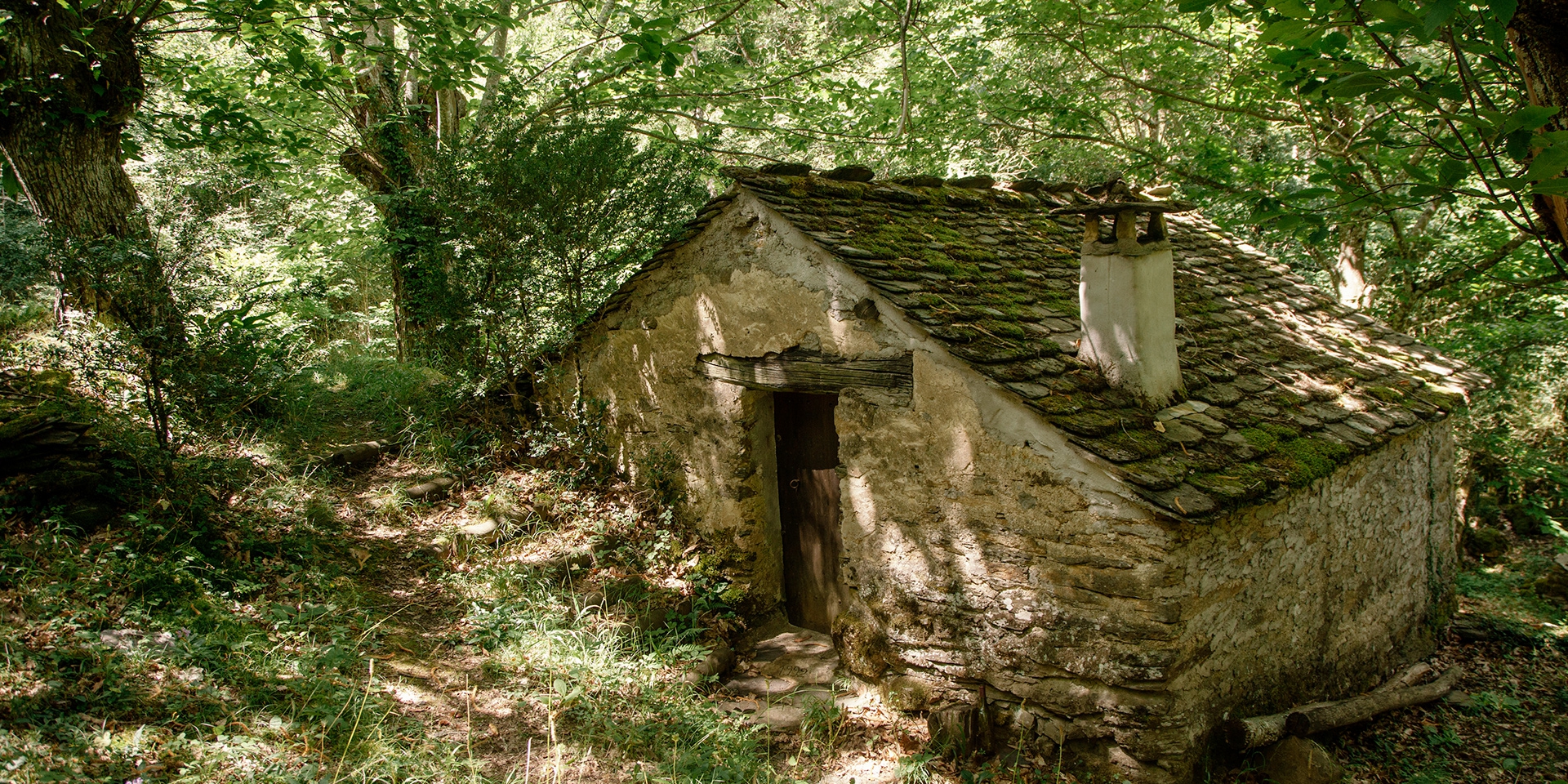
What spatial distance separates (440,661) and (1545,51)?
A: 529 cm

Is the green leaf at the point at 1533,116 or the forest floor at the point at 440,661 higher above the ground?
the green leaf at the point at 1533,116

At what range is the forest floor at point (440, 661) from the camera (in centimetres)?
354

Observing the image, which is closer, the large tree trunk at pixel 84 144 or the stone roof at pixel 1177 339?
the stone roof at pixel 1177 339

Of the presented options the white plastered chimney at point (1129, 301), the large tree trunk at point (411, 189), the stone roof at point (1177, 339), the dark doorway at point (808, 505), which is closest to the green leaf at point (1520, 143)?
the stone roof at point (1177, 339)

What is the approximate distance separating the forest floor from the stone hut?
47cm

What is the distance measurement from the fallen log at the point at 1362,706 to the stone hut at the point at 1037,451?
6.5 inches

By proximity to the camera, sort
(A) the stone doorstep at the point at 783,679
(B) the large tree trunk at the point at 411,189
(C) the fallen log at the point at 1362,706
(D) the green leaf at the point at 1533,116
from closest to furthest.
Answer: (D) the green leaf at the point at 1533,116
(C) the fallen log at the point at 1362,706
(A) the stone doorstep at the point at 783,679
(B) the large tree trunk at the point at 411,189

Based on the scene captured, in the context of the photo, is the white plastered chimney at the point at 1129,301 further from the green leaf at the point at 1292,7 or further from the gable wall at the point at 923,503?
the green leaf at the point at 1292,7

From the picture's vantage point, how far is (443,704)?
169 inches

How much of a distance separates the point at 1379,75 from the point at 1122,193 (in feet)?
8.95

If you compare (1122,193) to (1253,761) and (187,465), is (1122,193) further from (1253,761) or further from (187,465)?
(187,465)

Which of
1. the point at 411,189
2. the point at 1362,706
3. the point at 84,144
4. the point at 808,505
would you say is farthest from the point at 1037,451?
the point at 84,144

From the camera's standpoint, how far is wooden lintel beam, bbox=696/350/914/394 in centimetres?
473

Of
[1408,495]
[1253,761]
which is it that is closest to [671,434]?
[1253,761]
